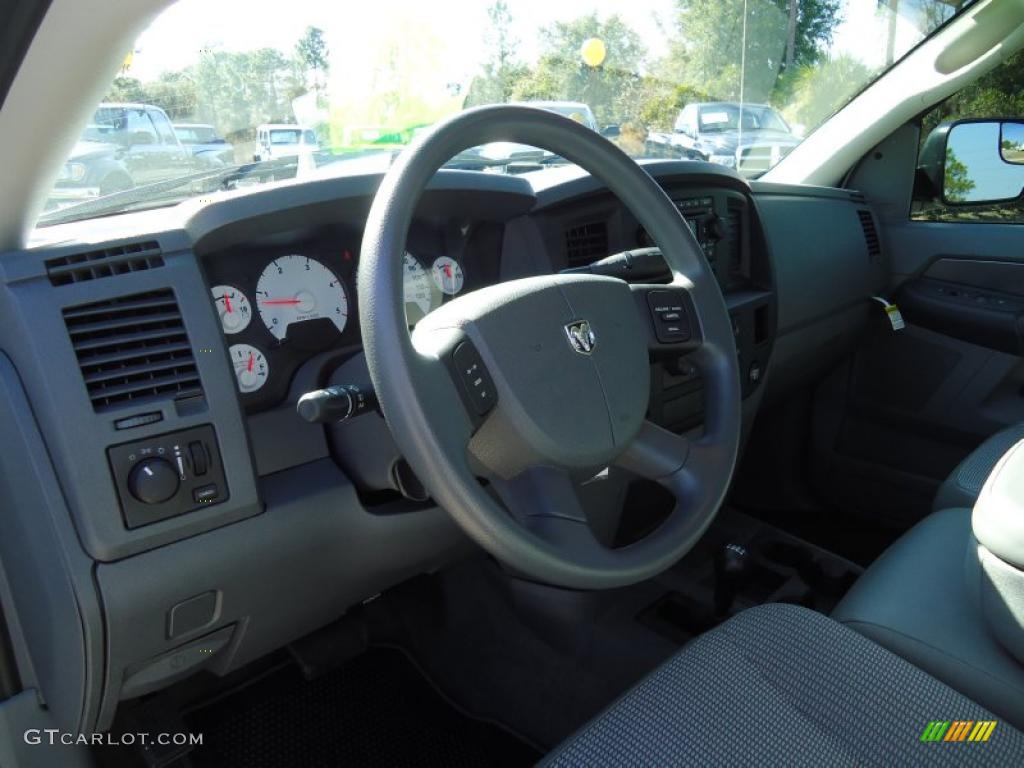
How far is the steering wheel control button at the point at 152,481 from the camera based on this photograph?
1.22 m

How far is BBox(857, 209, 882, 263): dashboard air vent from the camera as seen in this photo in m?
2.75

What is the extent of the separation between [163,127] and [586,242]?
0.89m

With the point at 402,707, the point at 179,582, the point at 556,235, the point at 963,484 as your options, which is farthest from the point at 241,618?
the point at 963,484

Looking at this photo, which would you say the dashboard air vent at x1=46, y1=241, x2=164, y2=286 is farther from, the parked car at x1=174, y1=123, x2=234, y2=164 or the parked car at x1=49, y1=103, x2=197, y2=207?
the parked car at x1=174, y1=123, x2=234, y2=164

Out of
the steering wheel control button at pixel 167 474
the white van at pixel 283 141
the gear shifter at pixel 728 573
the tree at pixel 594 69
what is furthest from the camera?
the tree at pixel 594 69

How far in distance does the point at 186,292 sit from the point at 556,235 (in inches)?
Answer: 31.1

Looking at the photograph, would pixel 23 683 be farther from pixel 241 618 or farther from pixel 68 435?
pixel 68 435

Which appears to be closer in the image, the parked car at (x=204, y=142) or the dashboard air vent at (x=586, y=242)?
the parked car at (x=204, y=142)

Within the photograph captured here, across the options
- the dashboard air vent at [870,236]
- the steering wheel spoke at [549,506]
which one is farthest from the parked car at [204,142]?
the dashboard air vent at [870,236]

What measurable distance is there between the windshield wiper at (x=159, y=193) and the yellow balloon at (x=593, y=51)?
3.69ft

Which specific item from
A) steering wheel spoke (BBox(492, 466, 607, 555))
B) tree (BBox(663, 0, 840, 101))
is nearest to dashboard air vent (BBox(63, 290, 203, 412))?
steering wheel spoke (BBox(492, 466, 607, 555))

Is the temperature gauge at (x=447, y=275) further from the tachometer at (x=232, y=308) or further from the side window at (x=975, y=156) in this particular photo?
the side window at (x=975, y=156)

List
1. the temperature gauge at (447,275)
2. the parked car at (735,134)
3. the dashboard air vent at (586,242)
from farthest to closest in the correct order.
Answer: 1. the parked car at (735,134)
2. the dashboard air vent at (586,242)
3. the temperature gauge at (447,275)

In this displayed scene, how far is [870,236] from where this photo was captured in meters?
2.78
